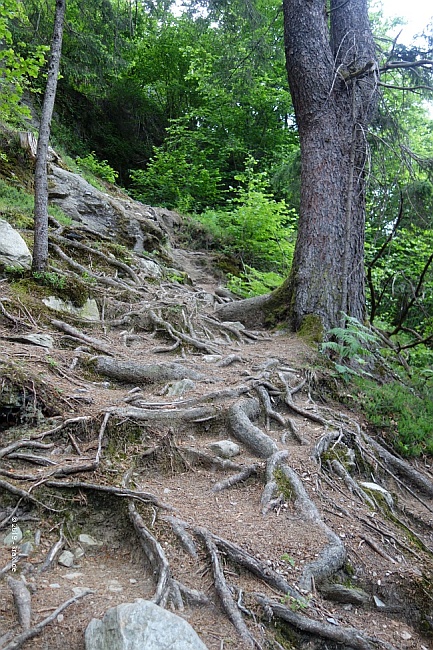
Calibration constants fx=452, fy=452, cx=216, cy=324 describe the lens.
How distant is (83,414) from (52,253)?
15.2ft

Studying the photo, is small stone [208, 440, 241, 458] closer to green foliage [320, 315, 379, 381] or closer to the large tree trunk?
green foliage [320, 315, 379, 381]

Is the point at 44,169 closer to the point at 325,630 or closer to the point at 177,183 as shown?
the point at 325,630

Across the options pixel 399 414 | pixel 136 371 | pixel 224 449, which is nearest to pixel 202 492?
pixel 224 449

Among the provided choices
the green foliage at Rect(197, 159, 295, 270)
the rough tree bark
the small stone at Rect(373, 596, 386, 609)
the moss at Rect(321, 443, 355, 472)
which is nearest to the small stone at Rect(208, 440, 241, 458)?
the moss at Rect(321, 443, 355, 472)

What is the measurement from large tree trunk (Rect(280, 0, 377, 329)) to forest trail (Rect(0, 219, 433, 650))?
1.79 m

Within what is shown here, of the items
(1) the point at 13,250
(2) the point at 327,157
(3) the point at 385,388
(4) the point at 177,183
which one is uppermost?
(4) the point at 177,183

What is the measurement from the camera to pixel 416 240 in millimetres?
11531

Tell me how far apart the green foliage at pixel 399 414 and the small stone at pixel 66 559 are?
3.83 metres

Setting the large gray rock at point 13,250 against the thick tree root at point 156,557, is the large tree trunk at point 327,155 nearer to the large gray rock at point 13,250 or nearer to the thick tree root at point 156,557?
the large gray rock at point 13,250

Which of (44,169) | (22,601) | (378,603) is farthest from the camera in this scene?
(44,169)

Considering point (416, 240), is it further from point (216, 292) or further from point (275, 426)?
point (275, 426)

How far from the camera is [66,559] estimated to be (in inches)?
106

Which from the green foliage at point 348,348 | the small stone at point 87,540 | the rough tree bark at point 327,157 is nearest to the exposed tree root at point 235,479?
the small stone at point 87,540

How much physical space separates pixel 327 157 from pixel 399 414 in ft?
13.9
